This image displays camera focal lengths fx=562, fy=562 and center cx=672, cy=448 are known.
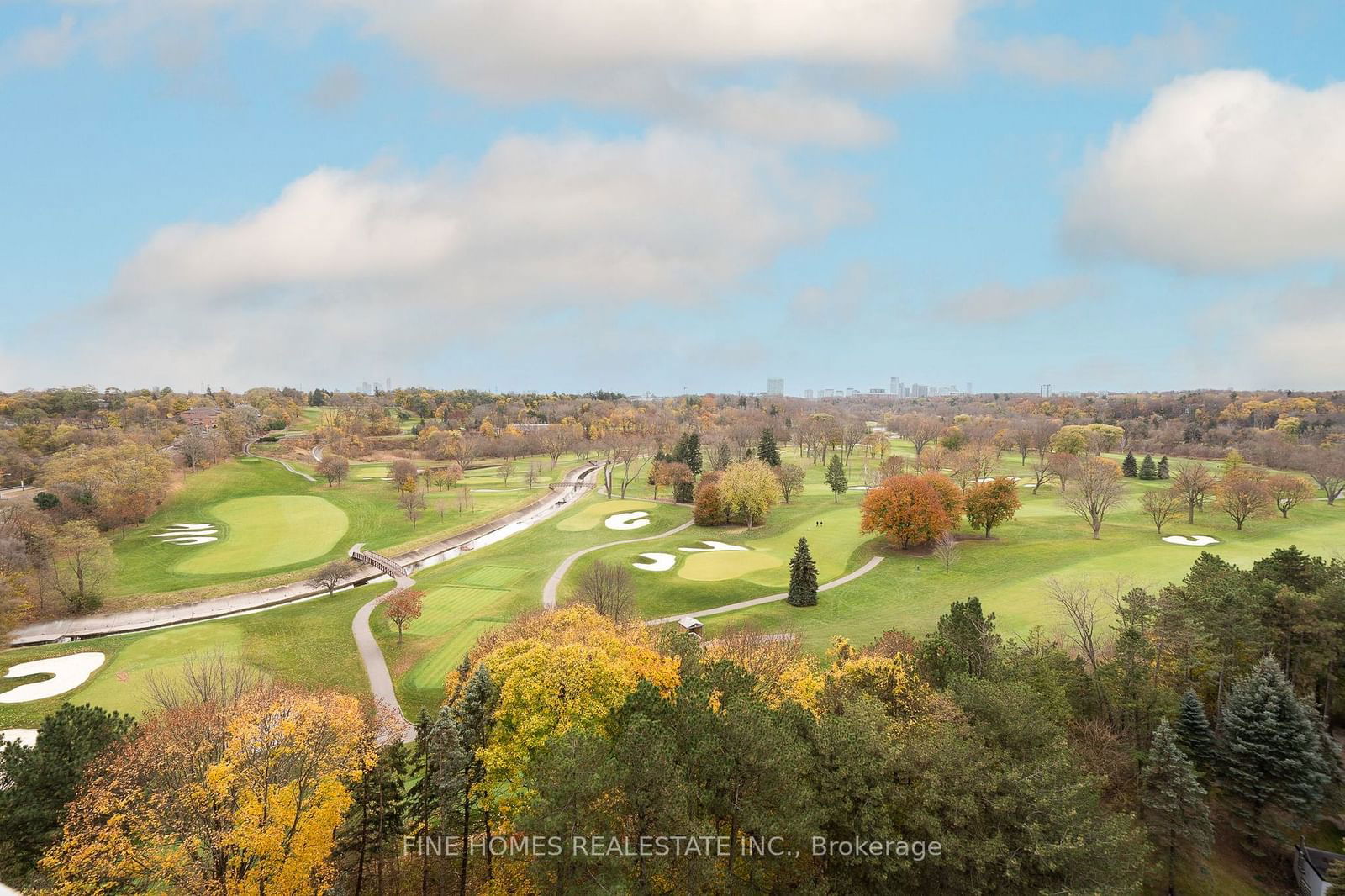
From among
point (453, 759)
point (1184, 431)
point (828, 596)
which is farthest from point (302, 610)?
point (1184, 431)

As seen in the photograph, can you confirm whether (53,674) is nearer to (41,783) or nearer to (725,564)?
(41,783)

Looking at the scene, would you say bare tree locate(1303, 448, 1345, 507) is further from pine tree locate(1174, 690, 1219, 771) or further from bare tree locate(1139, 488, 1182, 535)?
pine tree locate(1174, 690, 1219, 771)

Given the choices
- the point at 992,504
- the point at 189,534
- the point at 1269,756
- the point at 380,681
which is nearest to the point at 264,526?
the point at 189,534

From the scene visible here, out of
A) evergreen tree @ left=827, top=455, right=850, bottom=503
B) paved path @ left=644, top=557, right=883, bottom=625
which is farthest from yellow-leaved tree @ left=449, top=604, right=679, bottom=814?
evergreen tree @ left=827, top=455, right=850, bottom=503

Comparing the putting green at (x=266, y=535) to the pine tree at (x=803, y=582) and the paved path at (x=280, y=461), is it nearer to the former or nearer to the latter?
the paved path at (x=280, y=461)

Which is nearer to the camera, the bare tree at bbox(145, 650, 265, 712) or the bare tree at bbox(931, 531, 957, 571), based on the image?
the bare tree at bbox(145, 650, 265, 712)

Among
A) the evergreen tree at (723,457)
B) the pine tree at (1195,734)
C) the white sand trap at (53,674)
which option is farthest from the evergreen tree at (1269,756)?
the evergreen tree at (723,457)
